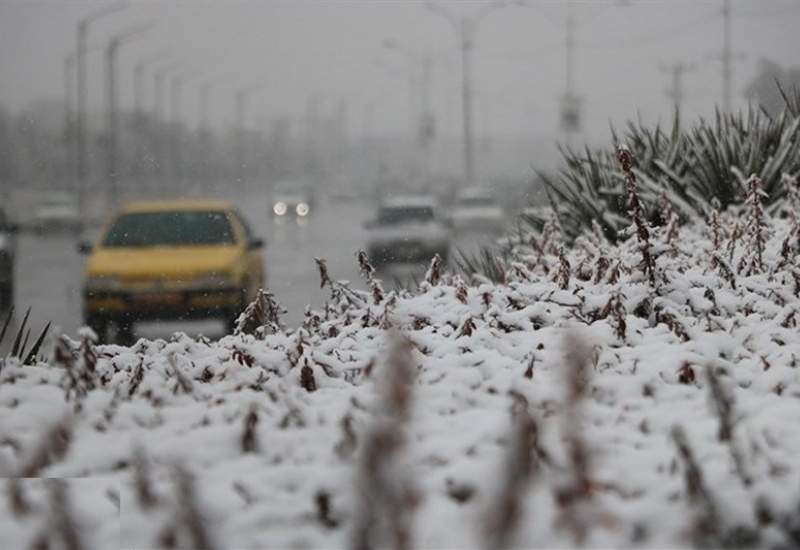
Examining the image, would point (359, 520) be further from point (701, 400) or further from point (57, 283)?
point (57, 283)

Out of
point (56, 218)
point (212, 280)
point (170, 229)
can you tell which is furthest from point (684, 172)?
point (56, 218)

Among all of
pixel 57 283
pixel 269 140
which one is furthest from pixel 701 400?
pixel 269 140

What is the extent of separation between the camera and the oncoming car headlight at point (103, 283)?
1272cm

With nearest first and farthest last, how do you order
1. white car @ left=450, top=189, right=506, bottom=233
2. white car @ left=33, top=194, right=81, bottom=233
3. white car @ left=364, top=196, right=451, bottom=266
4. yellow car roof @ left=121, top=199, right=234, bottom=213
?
yellow car roof @ left=121, top=199, right=234, bottom=213 < white car @ left=364, top=196, right=451, bottom=266 < white car @ left=450, top=189, right=506, bottom=233 < white car @ left=33, top=194, right=81, bottom=233

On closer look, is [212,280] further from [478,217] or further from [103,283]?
[478,217]

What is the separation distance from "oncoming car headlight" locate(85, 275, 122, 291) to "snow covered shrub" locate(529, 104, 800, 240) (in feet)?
14.9

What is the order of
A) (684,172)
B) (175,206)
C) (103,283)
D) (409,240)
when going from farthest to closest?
(409,240)
(175,206)
(103,283)
(684,172)

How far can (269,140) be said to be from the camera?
16175cm

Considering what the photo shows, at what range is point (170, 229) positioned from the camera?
1447cm

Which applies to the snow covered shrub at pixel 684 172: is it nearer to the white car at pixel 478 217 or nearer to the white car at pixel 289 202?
the white car at pixel 478 217

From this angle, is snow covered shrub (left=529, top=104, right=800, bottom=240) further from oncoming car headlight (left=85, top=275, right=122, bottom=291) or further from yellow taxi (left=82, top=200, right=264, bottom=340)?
oncoming car headlight (left=85, top=275, right=122, bottom=291)

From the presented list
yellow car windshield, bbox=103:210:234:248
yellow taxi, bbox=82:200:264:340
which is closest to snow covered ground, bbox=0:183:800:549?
yellow taxi, bbox=82:200:264:340

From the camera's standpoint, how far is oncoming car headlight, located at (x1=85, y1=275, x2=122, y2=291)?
12.7 meters

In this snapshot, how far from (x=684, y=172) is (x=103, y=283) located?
5.90 metres
